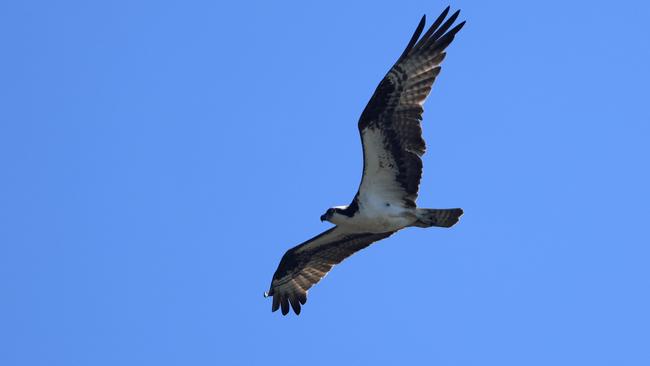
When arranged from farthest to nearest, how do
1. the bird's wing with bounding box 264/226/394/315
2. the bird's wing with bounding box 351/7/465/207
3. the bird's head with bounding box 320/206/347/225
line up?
the bird's wing with bounding box 264/226/394/315
the bird's head with bounding box 320/206/347/225
the bird's wing with bounding box 351/7/465/207

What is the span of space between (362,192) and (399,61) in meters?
1.93

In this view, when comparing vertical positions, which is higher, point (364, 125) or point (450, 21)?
point (450, 21)

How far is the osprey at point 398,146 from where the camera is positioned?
52.2 feet

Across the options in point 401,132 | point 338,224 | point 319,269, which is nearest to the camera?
point 401,132

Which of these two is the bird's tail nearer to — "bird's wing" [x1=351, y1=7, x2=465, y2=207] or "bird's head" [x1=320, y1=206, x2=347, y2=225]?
"bird's wing" [x1=351, y1=7, x2=465, y2=207]

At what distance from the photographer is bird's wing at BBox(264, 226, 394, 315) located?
18.0 m

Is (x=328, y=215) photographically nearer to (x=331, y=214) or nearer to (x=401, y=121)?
(x=331, y=214)

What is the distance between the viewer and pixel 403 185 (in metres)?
16.3

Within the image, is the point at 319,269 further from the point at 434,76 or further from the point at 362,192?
the point at 434,76

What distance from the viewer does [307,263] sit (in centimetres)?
1848

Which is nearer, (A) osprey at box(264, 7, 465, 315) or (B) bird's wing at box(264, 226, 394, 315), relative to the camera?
(A) osprey at box(264, 7, 465, 315)

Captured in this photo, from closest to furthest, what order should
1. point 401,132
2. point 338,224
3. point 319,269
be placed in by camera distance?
Answer: point 401,132, point 338,224, point 319,269

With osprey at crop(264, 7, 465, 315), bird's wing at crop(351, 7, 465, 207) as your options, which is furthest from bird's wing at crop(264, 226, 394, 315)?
bird's wing at crop(351, 7, 465, 207)

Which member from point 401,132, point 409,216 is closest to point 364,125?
point 401,132
